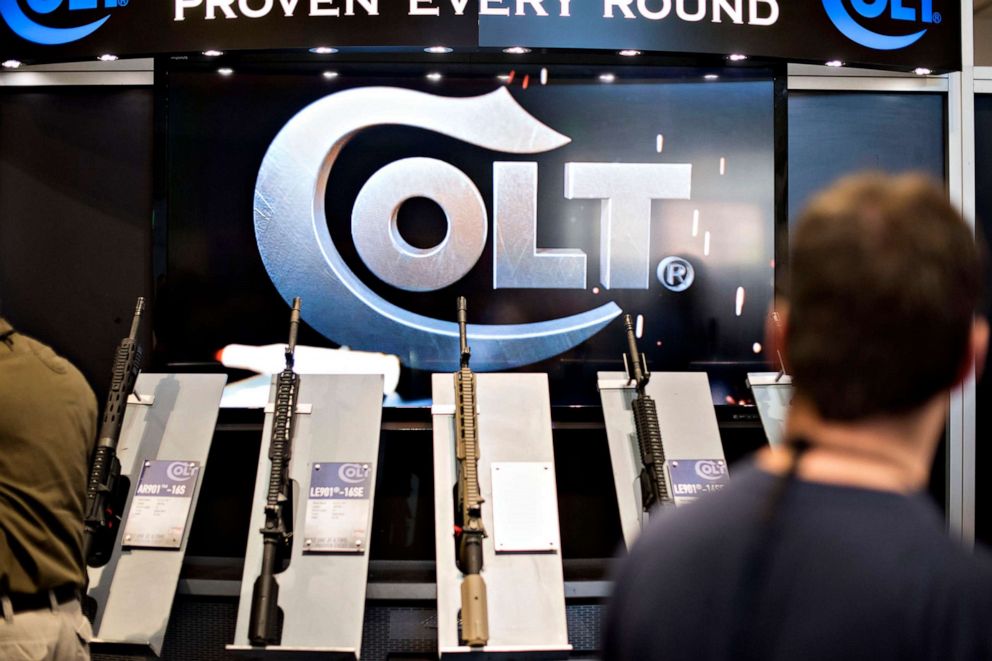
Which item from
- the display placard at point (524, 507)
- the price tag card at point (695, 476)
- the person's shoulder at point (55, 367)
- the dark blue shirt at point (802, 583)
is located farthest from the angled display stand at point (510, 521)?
the dark blue shirt at point (802, 583)

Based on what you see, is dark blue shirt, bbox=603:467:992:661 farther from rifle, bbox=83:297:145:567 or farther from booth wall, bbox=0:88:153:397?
booth wall, bbox=0:88:153:397

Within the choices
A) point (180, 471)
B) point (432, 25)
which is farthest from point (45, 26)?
point (180, 471)

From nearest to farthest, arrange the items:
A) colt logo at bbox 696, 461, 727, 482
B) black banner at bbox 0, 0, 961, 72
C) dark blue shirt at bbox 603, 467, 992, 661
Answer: dark blue shirt at bbox 603, 467, 992, 661 → colt logo at bbox 696, 461, 727, 482 → black banner at bbox 0, 0, 961, 72

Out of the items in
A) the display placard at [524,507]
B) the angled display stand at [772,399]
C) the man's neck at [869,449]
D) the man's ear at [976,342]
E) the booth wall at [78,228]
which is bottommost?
the display placard at [524,507]

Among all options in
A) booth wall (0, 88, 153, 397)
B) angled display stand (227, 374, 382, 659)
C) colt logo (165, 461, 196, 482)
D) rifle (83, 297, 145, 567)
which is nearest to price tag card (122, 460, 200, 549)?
colt logo (165, 461, 196, 482)

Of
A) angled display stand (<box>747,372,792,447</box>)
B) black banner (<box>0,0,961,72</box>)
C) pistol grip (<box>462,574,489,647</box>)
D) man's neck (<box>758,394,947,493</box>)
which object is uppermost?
black banner (<box>0,0,961,72</box>)

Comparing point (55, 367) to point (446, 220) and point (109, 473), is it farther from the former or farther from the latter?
point (446, 220)

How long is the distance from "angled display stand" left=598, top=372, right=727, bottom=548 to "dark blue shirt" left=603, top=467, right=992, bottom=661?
324 centimetres

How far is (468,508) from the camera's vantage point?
13.1 ft

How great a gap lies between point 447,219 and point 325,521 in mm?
1545

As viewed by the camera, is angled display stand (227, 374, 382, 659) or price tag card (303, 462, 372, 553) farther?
price tag card (303, 462, 372, 553)

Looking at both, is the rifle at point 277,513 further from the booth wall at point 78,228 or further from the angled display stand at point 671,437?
the angled display stand at point 671,437

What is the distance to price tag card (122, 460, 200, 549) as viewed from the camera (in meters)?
4.14

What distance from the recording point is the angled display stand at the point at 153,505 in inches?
154
